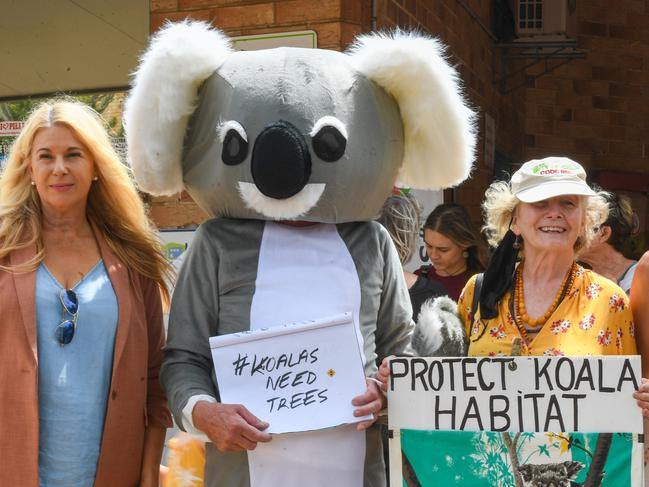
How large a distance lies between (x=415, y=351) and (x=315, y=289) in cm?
46

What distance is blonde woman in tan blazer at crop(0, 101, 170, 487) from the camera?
106 inches

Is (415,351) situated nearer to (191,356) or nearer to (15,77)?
(191,356)

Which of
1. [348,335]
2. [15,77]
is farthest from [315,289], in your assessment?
[15,77]

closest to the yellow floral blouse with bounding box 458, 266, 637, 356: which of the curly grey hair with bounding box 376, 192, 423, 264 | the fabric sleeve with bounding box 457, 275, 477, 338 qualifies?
the fabric sleeve with bounding box 457, 275, 477, 338

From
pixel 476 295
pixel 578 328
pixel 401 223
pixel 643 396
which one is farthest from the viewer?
pixel 401 223

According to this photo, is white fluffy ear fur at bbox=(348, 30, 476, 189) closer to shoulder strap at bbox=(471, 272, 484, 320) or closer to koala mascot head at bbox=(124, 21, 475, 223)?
koala mascot head at bbox=(124, 21, 475, 223)

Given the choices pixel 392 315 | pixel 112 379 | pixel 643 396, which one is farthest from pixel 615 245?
pixel 112 379

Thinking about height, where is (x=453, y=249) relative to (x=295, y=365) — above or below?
above

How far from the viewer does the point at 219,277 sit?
2.90 m

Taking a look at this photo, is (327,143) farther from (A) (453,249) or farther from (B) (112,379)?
(A) (453,249)

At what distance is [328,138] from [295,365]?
66cm

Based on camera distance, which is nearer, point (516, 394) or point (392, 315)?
point (516, 394)

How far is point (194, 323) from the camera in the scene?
9.40 feet

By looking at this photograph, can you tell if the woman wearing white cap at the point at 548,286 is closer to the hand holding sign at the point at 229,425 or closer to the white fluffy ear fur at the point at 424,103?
the white fluffy ear fur at the point at 424,103
